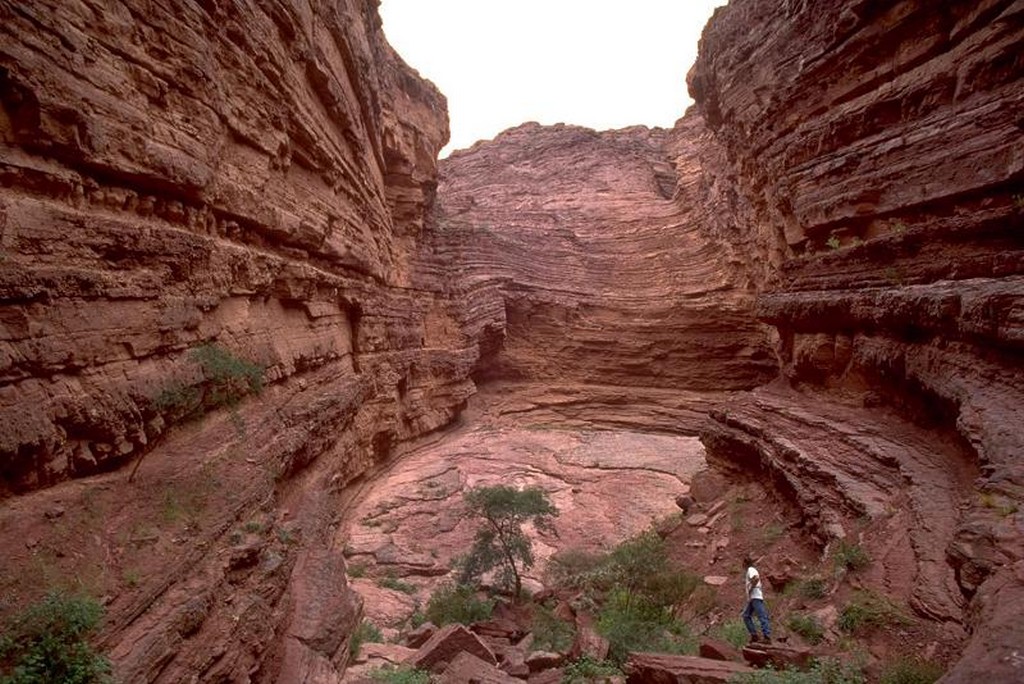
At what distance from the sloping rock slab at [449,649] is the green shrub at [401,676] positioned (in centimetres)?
34

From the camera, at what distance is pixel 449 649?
6.66m

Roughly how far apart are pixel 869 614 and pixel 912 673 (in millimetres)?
1216

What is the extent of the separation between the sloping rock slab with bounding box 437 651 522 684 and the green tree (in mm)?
3770

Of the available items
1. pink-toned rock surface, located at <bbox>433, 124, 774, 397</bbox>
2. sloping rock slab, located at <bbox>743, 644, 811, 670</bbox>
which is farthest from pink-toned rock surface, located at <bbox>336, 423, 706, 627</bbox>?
sloping rock slab, located at <bbox>743, 644, 811, 670</bbox>

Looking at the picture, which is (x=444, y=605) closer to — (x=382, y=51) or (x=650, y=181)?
(x=382, y=51)

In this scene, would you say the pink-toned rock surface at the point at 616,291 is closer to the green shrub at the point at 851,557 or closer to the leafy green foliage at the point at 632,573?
the leafy green foliage at the point at 632,573

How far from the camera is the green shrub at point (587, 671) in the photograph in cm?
564

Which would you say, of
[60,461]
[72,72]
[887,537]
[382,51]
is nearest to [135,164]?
[72,72]

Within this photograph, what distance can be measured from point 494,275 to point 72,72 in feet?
59.9

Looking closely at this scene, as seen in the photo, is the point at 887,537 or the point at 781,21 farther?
the point at 781,21

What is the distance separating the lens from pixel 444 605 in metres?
9.02

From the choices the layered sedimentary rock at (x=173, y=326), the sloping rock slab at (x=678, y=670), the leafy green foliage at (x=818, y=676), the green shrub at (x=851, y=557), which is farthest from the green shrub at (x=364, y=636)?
the green shrub at (x=851, y=557)

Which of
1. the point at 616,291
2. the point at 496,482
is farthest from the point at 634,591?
the point at 616,291

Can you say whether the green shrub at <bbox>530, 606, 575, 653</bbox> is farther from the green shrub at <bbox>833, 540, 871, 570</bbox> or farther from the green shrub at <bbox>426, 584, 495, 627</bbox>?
the green shrub at <bbox>833, 540, 871, 570</bbox>
